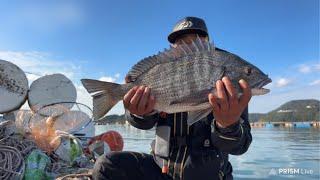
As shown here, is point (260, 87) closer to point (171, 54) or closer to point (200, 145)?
point (171, 54)

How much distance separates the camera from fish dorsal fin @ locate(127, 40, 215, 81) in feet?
12.0

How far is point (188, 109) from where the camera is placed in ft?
11.6

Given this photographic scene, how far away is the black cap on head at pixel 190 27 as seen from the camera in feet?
15.9

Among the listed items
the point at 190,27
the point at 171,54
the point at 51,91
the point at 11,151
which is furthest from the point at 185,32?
the point at 51,91

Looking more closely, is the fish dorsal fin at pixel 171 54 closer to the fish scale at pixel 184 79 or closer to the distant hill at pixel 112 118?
the fish scale at pixel 184 79

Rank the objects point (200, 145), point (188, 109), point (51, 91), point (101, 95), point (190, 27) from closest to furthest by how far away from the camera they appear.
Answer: point (188, 109), point (101, 95), point (200, 145), point (190, 27), point (51, 91)

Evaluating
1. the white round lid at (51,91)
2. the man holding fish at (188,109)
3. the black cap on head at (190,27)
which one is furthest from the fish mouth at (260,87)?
the white round lid at (51,91)

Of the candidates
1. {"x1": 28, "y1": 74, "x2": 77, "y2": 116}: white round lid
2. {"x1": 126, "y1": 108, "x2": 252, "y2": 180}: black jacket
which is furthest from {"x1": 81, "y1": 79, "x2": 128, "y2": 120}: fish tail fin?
{"x1": 28, "y1": 74, "x2": 77, "y2": 116}: white round lid

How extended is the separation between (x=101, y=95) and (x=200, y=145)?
4.35 feet

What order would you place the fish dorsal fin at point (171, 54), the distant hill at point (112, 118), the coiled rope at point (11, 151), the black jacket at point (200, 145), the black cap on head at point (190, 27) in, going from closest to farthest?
the fish dorsal fin at point (171, 54), the black jacket at point (200, 145), the black cap on head at point (190, 27), the distant hill at point (112, 118), the coiled rope at point (11, 151)

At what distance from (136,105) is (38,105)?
8.03 m

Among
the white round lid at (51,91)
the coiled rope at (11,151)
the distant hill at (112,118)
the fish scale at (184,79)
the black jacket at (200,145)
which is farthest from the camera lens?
the white round lid at (51,91)

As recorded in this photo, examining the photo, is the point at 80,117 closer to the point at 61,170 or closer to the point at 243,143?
the point at 61,170

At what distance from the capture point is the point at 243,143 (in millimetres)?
4117
